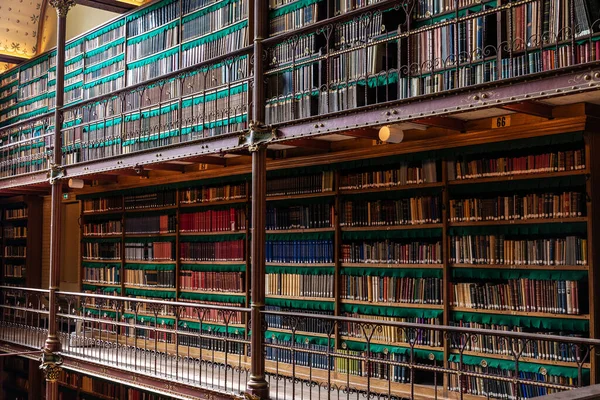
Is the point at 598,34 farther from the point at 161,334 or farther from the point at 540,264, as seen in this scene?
the point at 161,334

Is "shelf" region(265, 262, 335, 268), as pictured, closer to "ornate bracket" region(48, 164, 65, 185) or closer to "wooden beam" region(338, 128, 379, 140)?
"wooden beam" region(338, 128, 379, 140)

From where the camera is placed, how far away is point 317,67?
19.2ft

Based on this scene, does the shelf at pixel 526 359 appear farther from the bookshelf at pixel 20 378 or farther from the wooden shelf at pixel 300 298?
the bookshelf at pixel 20 378

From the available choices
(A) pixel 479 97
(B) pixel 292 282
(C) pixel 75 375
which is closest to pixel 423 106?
(A) pixel 479 97

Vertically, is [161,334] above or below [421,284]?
below

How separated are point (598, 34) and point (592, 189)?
1012mm

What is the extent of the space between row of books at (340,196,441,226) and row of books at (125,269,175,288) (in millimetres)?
2771

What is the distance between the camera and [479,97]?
13.3ft

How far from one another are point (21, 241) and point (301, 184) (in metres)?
6.49

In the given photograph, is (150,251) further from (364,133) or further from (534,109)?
(534,109)

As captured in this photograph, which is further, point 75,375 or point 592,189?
point 75,375

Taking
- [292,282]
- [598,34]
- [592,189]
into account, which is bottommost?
[292,282]

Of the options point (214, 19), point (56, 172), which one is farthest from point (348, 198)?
point (56, 172)

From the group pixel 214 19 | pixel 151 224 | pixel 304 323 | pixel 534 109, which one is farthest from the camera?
pixel 151 224
